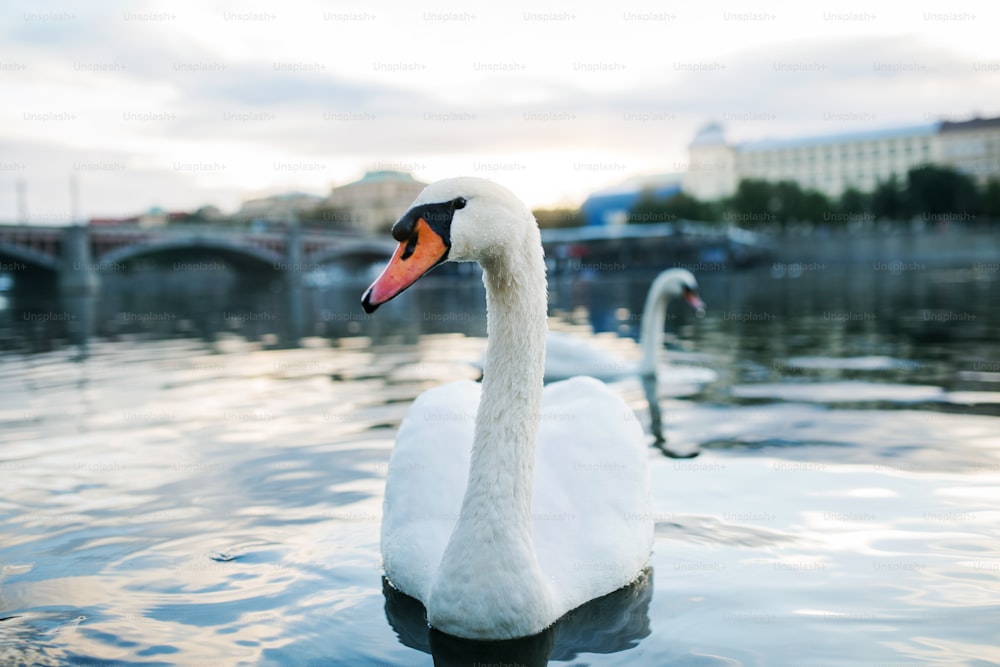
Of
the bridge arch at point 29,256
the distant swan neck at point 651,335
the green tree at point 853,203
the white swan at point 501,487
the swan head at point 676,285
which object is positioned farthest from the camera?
the green tree at point 853,203

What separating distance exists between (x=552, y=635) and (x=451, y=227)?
1629 mm

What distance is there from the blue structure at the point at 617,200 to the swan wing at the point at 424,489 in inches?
4749

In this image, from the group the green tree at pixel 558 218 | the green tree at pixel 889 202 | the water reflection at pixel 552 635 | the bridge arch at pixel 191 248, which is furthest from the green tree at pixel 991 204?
the water reflection at pixel 552 635

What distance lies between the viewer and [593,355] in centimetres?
1023

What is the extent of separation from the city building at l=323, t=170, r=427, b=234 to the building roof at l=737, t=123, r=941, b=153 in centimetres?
5122

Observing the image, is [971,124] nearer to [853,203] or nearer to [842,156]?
[842,156]

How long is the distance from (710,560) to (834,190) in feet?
445

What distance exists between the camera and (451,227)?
3162 millimetres

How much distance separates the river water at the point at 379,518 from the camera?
3.59 metres

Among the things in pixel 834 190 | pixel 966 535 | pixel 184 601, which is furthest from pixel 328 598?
pixel 834 190

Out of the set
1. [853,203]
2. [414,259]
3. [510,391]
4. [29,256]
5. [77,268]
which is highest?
[853,203]

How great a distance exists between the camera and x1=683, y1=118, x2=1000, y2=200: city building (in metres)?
115

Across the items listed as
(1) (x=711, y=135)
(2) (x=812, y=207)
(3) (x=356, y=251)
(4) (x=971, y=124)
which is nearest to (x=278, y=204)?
(1) (x=711, y=135)

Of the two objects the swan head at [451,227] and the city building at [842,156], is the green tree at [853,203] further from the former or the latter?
the swan head at [451,227]
